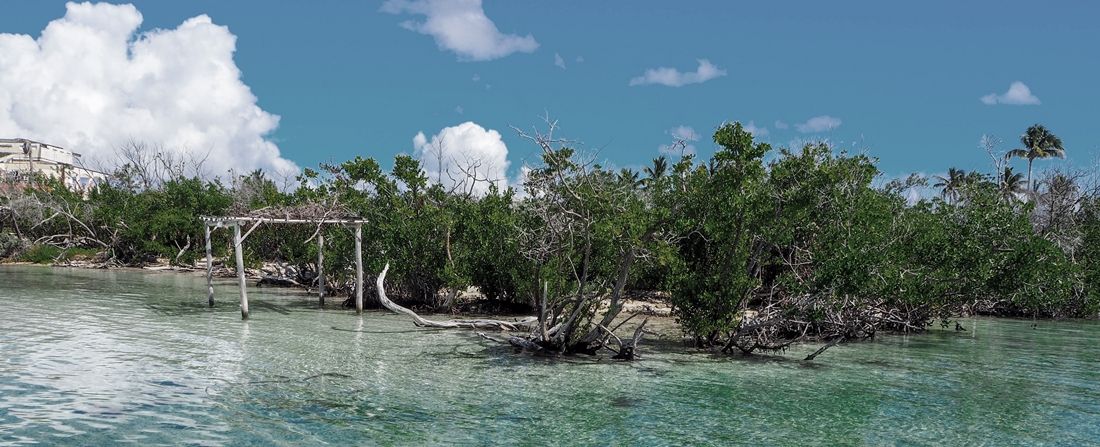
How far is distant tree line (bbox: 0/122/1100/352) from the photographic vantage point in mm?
12961

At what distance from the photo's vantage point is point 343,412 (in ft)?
30.5

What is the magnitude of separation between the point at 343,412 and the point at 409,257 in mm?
11568

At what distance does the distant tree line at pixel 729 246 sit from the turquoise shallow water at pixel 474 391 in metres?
1.09

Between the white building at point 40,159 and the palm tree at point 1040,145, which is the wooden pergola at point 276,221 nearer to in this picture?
the palm tree at point 1040,145

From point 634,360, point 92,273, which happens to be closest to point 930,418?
point 634,360

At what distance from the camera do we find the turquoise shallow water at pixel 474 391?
8.61 meters

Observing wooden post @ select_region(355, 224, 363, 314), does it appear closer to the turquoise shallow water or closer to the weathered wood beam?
the weathered wood beam

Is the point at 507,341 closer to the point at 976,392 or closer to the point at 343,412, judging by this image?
the point at 343,412

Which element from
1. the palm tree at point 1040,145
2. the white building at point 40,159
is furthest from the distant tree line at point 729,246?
the white building at point 40,159

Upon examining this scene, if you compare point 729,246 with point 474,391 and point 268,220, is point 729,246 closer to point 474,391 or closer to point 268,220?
point 474,391

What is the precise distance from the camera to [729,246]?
13727 millimetres

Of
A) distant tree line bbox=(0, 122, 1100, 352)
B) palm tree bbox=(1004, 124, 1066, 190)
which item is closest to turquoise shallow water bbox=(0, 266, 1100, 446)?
distant tree line bbox=(0, 122, 1100, 352)

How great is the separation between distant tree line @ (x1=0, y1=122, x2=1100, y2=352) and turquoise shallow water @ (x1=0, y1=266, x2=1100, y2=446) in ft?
3.58

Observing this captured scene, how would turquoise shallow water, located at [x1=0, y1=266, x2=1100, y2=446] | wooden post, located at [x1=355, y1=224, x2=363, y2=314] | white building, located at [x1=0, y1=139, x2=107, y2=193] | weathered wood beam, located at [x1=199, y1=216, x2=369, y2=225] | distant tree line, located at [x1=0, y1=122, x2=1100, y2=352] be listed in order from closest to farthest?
turquoise shallow water, located at [x1=0, y1=266, x2=1100, y2=446] < distant tree line, located at [x1=0, y1=122, x2=1100, y2=352] < weathered wood beam, located at [x1=199, y1=216, x2=369, y2=225] < wooden post, located at [x1=355, y1=224, x2=363, y2=314] < white building, located at [x1=0, y1=139, x2=107, y2=193]
